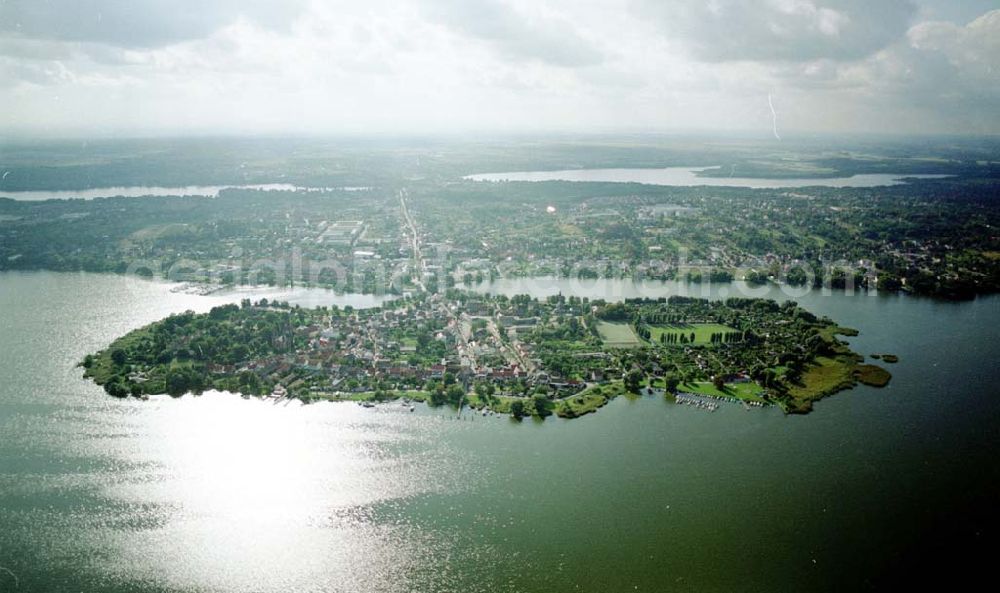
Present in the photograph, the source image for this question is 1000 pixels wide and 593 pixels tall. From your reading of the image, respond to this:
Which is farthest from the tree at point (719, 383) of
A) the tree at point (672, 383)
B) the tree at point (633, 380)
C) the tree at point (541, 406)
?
the tree at point (541, 406)

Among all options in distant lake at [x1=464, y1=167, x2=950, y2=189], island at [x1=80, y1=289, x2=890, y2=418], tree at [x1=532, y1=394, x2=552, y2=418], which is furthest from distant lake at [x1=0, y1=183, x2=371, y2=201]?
tree at [x1=532, y1=394, x2=552, y2=418]

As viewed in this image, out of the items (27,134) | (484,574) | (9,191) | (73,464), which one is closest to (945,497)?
(484,574)

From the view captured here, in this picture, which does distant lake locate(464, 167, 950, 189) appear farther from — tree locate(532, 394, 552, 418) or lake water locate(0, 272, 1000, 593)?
tree locate(532, 394, 552, 418)

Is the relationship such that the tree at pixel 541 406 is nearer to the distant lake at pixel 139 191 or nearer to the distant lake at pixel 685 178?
the distant lake at pixel 139 191

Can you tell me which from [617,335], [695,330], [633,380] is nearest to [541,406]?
[633,380]

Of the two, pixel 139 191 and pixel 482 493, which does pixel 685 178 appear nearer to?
pixel 139 191

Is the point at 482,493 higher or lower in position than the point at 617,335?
lower
